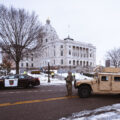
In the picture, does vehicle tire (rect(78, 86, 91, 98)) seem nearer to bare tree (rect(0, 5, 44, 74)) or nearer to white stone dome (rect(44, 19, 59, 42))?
bare tree (rect(0, 5, 44, 74))

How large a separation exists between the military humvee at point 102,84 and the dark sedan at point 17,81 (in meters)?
7.06

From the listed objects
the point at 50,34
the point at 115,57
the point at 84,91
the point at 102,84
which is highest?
the point at 50,34

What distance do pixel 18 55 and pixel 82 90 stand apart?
1513cm

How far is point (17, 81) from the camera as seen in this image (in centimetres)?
1452

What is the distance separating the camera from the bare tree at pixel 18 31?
20969 mm

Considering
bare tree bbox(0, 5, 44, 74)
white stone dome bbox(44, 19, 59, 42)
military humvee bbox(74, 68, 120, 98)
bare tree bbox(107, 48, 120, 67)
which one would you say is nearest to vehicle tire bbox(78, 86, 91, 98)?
military humvee bbox(74, 68, 120, 98)

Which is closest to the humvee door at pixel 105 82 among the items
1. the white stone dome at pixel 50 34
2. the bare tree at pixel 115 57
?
the white stone dome at pixel 50 34

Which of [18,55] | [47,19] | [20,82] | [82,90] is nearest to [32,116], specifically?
[82,90]

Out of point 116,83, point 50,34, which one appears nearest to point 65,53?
point 50,34

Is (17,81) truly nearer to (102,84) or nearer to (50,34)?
(102,84)

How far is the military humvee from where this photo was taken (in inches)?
357

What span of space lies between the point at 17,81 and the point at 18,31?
32.7 ft

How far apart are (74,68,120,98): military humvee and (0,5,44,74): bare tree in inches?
584

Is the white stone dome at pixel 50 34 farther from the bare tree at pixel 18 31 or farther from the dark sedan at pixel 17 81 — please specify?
the dark sedan at pixel 17 81
